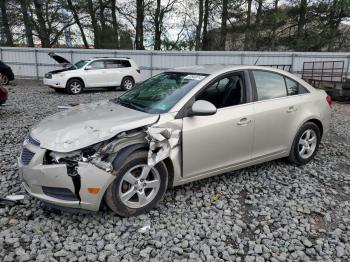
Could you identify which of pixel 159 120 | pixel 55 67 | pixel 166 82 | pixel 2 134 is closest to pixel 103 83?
pixel 55 67

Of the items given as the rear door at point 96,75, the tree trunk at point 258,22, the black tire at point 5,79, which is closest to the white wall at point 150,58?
the black tire at point 5,79

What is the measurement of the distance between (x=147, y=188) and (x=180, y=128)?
0.73m

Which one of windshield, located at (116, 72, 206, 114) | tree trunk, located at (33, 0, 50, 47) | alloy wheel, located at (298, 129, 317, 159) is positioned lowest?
alloy wheel, located at (298, 129, 317, 159)

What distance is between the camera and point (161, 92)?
3.80 meters

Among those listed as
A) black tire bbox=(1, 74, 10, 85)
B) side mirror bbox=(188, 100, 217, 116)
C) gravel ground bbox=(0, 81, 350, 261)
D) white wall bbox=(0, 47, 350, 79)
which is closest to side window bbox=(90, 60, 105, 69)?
white wall bbox=(0, 47, 350, 79)

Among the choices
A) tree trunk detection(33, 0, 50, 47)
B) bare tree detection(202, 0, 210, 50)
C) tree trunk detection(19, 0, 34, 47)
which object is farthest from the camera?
bare tree detection(202, 0, 210, 50)

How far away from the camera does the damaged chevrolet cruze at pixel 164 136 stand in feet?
9.49

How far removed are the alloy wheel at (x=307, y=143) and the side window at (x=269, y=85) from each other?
2.52 ft

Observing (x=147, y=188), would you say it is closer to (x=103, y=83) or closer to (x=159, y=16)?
(x=103, y=83)

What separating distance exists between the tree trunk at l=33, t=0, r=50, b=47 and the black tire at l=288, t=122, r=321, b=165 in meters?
20.7

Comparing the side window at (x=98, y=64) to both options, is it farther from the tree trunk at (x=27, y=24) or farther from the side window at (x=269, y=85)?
the side window at (x=269, y=85)

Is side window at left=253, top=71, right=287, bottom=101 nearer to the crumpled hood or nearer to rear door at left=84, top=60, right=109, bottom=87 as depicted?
the crumpled hood

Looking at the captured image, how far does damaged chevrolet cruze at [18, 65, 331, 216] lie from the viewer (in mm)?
2893

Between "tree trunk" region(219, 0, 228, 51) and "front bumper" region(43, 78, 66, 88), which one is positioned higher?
"tree trunk" region(219, 0, 228, 51)
